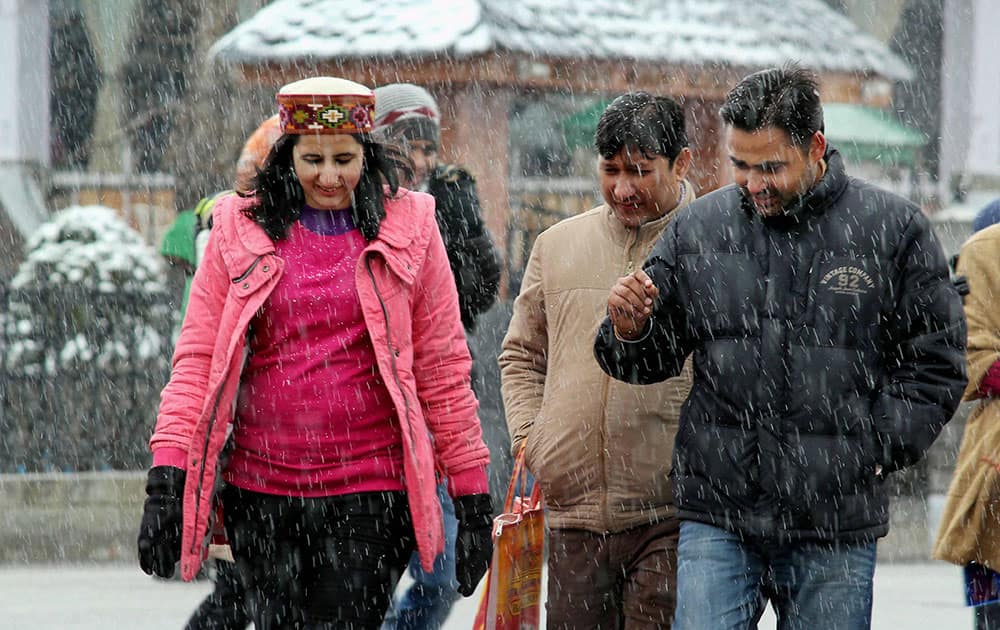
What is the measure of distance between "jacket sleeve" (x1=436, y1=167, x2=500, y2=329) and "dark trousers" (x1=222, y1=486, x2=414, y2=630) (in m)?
1.45

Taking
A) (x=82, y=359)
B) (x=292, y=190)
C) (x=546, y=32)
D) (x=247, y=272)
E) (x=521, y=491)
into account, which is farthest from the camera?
(x=546, y=32)

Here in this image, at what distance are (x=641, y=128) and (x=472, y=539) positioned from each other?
1199 millimetres

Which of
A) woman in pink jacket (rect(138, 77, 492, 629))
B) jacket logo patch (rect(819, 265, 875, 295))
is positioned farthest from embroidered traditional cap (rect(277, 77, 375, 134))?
jacket logo patch (rect(819, 265, 875, 295))

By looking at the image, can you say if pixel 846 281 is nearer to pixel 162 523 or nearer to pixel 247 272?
pixel 247 272

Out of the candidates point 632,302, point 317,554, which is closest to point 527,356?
point 632,302

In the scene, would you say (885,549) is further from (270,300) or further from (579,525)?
(270,300)

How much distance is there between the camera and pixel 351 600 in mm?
4512

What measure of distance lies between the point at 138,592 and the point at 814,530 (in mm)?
5345

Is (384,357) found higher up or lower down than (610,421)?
higher up

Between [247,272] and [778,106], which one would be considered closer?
[778,106]

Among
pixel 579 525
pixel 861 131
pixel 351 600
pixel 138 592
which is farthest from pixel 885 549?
pixel 861 131

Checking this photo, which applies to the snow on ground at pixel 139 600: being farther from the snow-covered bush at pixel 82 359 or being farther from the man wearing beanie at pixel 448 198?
the man wearing beanie at pixel 448 198

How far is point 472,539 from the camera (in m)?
4.72

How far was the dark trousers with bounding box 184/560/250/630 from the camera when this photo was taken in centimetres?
533
